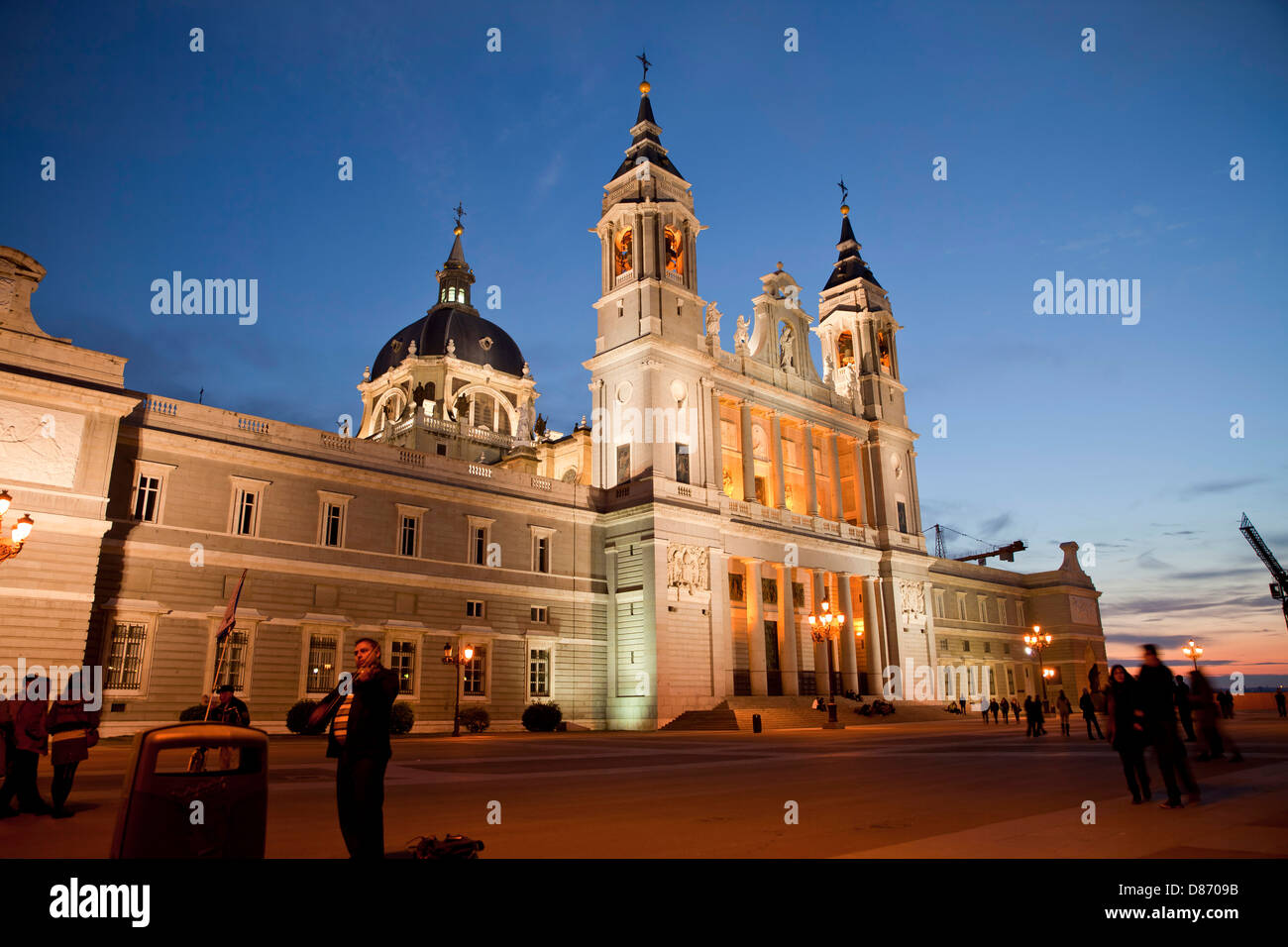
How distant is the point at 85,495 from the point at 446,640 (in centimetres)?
1480

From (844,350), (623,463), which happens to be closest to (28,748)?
(623,463)

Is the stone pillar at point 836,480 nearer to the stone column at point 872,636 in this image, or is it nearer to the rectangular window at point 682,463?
the stone column at point 872,636

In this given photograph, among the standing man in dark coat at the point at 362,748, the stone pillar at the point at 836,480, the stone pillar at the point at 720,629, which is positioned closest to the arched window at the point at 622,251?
the stone pillar at the point at 720,629

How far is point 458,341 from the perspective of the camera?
7650cm

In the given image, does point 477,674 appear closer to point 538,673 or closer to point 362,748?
point 538,673

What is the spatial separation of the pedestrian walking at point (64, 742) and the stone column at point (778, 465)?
42716mm

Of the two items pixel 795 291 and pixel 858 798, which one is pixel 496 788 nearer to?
pixel 858 798

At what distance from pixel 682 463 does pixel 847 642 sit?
16196mm

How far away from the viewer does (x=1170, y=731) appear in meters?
9.77

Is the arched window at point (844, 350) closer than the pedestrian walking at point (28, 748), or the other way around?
the pedestrian walking at point (28, 748)

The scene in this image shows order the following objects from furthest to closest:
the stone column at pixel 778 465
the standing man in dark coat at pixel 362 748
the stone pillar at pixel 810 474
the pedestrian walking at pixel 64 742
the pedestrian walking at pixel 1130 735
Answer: the stone pillar at pixel 810 474, the stone column at pixel 778 465, the pedestrian walking at pixel 1130 735, the pedestrian walking at pixel 64 742, the standing man in dark coat at pixel 362 748

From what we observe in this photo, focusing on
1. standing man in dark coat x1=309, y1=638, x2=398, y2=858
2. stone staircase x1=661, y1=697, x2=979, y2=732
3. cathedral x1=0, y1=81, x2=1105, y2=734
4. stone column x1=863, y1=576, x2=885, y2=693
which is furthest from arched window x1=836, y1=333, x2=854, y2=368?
standing man in dark coat x1=309, y1=638, x2=398, y2=858

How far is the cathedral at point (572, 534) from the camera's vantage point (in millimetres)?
26641
